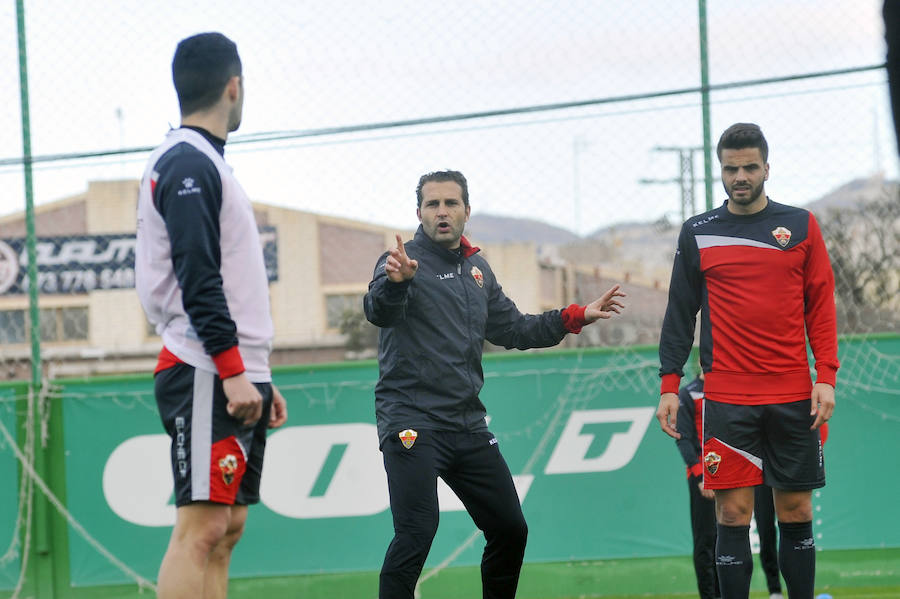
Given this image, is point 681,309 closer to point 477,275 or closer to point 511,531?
point 477,275

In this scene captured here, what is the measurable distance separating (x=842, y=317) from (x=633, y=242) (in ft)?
5.19

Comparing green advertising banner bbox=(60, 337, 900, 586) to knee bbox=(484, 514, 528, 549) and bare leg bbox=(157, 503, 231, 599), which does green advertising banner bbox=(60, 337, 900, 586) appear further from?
bare leg bbox=(157, 503, 231, 599)

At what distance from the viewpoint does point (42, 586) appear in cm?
644

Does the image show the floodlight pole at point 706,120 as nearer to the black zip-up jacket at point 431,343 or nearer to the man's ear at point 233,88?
the black zip-up jacket at point 431,343

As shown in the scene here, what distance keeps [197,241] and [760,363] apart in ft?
7.77

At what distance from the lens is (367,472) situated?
6.44 meters

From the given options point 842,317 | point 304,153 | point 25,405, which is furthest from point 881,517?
point 25,405

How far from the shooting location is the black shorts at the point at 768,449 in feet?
14.1

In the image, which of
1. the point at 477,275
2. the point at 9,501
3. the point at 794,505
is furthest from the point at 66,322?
the point at 794,505

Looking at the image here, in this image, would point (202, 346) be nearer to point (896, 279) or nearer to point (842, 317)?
point (842, 317)

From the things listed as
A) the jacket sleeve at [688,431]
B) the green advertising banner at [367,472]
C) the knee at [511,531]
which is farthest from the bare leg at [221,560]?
the green advertising banner at [367,472]

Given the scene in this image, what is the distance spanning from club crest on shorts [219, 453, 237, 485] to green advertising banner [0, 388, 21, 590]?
12.8ft

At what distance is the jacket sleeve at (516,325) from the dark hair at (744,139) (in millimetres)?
980

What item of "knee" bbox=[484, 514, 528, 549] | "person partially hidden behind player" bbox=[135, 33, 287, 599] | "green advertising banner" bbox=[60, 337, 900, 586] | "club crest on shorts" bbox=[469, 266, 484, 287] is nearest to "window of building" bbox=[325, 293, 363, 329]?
"green advertising banner" bbox=[60, 337, 900, 586]
